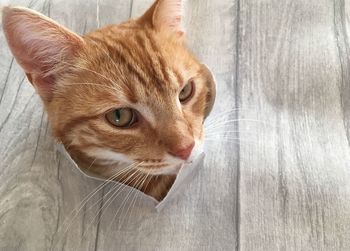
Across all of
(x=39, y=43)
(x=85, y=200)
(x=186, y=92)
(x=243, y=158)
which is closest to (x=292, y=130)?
(x=243, y=158)

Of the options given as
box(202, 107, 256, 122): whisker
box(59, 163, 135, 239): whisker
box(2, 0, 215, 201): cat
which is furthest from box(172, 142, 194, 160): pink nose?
box(202, 107, 256, 122): whisker

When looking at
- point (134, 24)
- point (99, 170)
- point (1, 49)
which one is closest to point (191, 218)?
point (99, 170)

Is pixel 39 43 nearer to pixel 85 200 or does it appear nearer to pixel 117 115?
pixel 117 115

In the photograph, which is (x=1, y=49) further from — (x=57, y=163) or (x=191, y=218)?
(x=191, y=218)

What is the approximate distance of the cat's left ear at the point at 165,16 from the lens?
1.09 meters

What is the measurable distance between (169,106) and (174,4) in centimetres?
27

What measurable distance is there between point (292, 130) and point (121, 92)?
470mm

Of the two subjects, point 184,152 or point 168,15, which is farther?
point 168,15

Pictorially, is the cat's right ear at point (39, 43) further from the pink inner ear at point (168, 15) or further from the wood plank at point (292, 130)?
the wood plank at point (292, 130)

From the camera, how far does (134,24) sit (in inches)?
45.5

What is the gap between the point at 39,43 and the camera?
992 mm

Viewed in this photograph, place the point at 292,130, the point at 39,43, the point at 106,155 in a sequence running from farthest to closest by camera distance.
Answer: the point at 292,130 → the point at 106,155 → the point at 39,43

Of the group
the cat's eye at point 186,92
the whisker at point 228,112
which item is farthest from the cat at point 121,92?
the whisker at point 228,112

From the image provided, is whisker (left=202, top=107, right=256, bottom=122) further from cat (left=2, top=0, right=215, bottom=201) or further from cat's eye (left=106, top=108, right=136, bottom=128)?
cat's eye (left=106, top=108, right=136, bottom=128)
